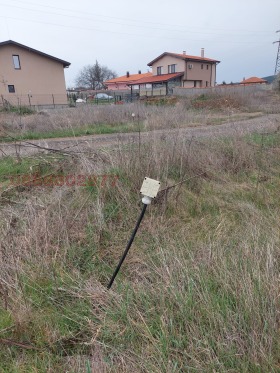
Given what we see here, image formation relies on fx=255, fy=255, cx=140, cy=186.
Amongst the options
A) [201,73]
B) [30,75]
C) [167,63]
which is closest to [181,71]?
[167,63]

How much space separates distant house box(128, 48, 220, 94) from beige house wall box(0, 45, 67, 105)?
16.1 metres

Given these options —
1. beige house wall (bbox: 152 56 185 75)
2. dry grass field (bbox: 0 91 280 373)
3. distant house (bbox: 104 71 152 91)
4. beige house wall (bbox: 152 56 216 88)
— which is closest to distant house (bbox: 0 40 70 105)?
beige house wall (bbox: 152 56 185 75)

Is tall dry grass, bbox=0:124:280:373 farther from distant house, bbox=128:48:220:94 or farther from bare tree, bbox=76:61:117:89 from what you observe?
bare tree, bbox=76:61:117:89

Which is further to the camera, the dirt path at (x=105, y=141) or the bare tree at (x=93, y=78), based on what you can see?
the bare tree at (x=93, y=78)

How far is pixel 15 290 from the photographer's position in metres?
2.00

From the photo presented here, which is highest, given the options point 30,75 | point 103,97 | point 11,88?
point 30,75

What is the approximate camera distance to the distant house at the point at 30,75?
26.9 metres

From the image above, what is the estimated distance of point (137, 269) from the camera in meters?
2.30

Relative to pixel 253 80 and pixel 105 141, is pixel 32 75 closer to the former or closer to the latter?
pixel 105 141

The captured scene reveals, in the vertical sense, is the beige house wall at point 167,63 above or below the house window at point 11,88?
above

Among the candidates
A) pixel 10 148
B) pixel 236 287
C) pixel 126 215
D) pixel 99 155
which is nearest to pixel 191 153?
pixel 99 155

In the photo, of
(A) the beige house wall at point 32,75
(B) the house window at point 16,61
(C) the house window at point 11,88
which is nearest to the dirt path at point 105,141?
(A) the beige house wall at point 32,75

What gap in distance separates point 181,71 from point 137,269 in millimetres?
44683

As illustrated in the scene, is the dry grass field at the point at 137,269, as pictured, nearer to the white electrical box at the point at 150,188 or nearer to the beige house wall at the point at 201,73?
the white electrical box at the point at 150,188
